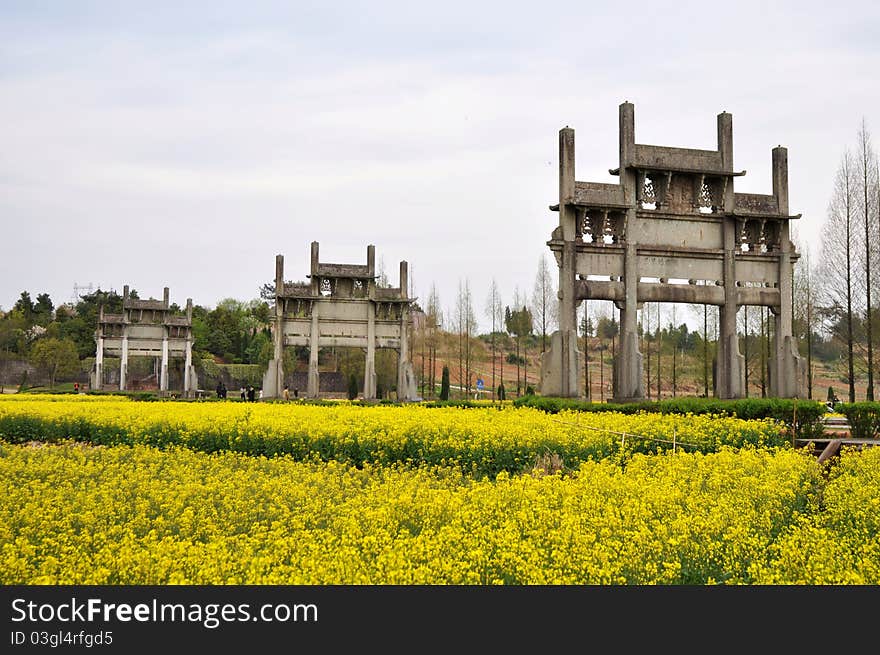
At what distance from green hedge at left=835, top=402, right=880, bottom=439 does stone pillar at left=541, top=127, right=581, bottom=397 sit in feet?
20.5

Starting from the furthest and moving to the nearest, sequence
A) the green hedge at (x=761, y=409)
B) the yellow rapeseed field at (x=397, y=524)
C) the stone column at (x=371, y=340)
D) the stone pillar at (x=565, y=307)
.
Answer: the stone column at (x=371, y=340)
the stone pillar at (x=565, y=307)
the green hedge at (x=761, y=409)
the yellow rapeseed field at (x=397, y=524)

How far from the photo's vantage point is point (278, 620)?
4457 mm

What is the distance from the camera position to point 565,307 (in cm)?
2191

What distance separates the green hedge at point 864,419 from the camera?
1739cm

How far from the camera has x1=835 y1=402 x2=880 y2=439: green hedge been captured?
57.1ft

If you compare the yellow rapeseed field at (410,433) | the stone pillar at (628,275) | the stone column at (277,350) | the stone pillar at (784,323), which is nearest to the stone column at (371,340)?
the stone column at (277,350)

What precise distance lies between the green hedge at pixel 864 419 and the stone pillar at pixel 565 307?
625cm

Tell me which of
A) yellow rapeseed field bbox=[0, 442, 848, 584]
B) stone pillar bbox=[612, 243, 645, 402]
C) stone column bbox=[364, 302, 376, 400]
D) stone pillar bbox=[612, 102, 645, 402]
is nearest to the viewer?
yellow rapeseed field bbox=[0, 442, 848, 584]

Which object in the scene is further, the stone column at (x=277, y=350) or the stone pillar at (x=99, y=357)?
the stone pillar at (x=99, y=357)

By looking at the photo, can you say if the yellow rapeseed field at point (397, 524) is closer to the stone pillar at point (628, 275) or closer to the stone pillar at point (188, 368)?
the stone pillar at point (628, 275)

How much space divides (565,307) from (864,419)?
7.40 metres

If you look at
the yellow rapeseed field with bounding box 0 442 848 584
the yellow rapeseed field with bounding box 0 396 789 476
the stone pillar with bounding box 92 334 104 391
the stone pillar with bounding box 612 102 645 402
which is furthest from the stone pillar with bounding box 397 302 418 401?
the yellow rapeseed field with bounding box 0 442 848 584

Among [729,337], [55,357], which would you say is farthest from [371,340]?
[55,357]

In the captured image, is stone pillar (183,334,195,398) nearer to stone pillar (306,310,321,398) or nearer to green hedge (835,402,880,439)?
stone pillar (306,310,321,398)
